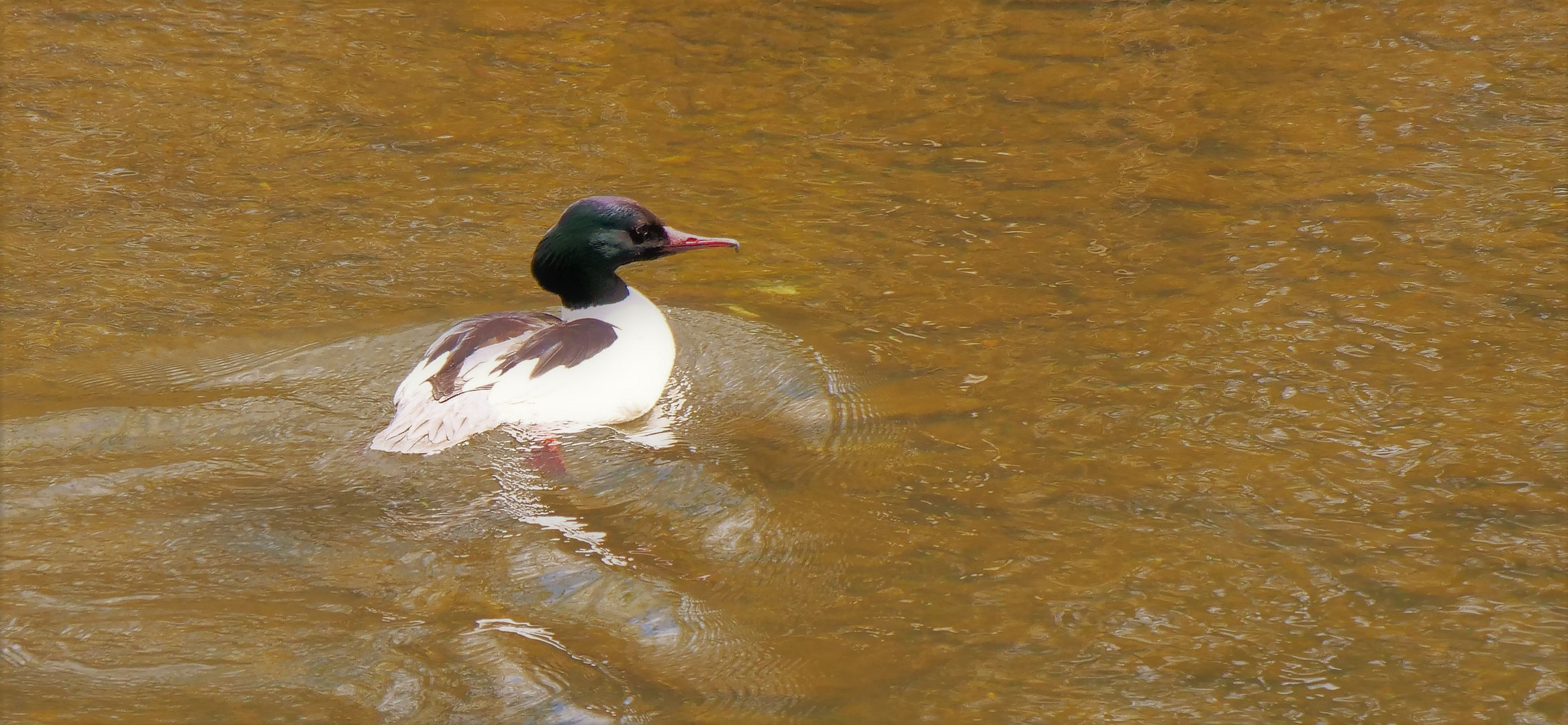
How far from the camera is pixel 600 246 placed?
636 centimetres

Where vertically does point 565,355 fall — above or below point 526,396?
above

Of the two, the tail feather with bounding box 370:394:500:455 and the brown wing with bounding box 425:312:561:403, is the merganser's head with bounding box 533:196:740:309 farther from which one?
the tail feather with bounding box 370:394:500:455

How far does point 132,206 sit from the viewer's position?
25.5 ft

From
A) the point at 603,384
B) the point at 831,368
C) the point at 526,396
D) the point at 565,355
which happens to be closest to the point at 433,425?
the point at 526,396

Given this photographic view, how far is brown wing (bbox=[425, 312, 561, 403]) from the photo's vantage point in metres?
5.71

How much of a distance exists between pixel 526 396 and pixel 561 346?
271 mm

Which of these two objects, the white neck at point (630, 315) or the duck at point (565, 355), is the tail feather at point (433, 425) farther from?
the white neck at point (630, 315)

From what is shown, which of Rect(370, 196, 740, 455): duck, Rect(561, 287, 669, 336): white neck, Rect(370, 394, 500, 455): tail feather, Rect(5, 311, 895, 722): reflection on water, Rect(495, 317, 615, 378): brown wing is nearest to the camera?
Rect(5, 311, 895, 722): reflection on water

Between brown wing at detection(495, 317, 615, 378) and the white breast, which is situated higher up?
brown wing at detection(495, 317, 615, 378)

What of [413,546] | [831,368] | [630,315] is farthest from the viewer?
[630,315]


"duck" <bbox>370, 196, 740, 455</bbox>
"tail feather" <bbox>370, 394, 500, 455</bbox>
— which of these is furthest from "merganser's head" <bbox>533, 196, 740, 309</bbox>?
"tail feather" <bbox>370, 394, 500, 455</bbox>

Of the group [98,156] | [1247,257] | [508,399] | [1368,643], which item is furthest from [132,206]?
[1368,643]

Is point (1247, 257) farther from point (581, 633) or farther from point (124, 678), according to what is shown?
point (124, 678)

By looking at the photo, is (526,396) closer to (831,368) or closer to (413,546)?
(413,546)
